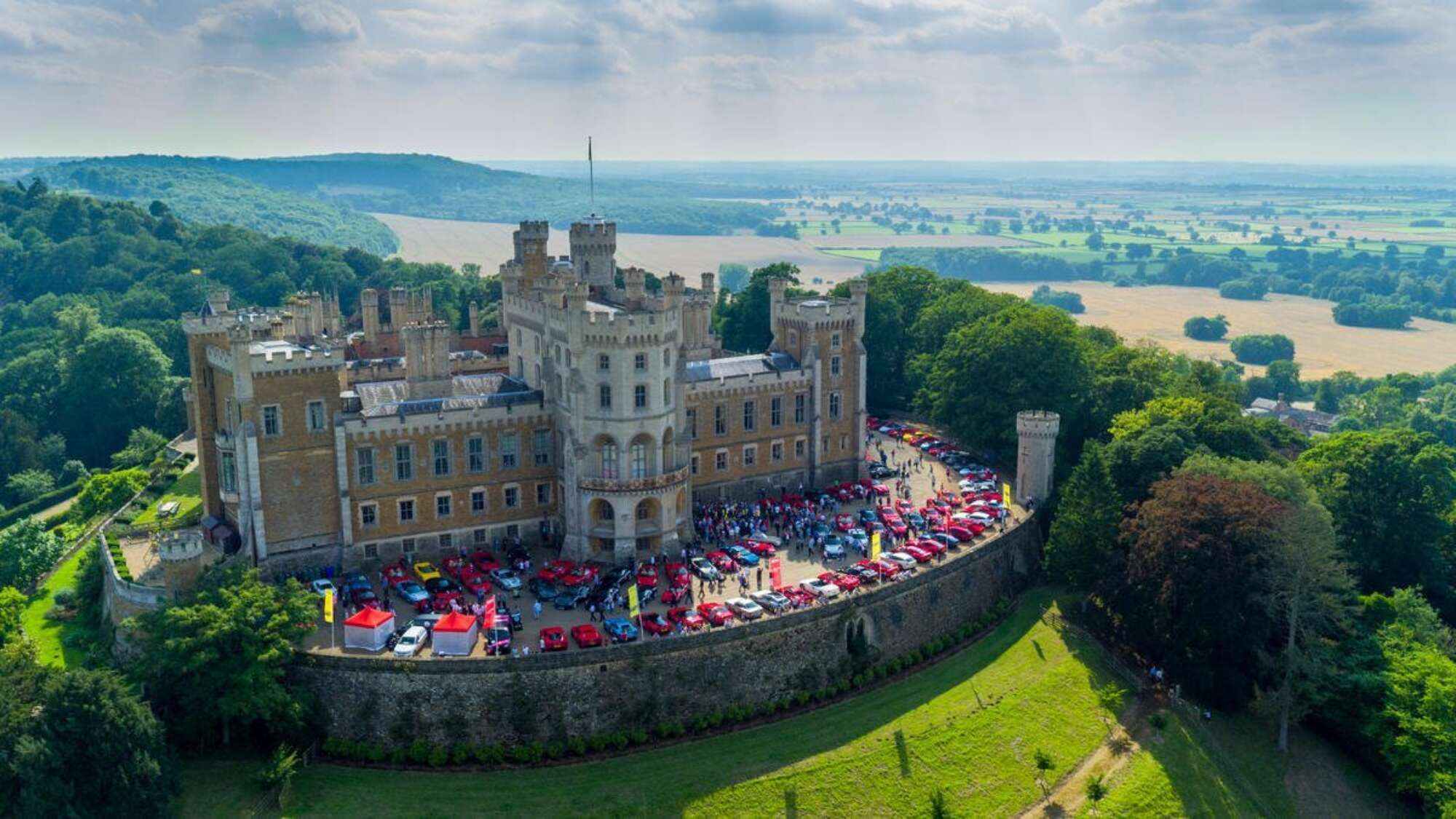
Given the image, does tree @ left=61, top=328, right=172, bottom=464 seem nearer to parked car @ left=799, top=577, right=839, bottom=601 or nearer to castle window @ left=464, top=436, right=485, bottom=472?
castle window @ left=464, top=436, right=485, bottom=472

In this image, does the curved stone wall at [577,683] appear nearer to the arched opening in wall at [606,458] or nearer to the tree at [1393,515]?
the arched opening in wall at [606,458]

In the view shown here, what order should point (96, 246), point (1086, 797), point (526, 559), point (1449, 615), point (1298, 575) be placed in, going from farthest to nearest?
1. point (96, 246)
2. point (1449, 615)
3. point (526, 559)
4. point (1298, 575)
5. point (1086, 797)

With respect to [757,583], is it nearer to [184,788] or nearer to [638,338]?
[638,338]

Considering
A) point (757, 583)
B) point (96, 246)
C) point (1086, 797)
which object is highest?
point (96, 246)

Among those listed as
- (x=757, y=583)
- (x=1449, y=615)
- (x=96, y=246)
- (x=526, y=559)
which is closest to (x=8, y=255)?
(x=96, y=246)

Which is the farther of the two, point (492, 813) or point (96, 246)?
point (96, 246)

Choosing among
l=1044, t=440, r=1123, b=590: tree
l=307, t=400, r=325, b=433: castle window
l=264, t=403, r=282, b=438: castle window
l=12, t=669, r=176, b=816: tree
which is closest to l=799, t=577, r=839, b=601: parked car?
l=1044, t=440, r=1123, b=590: tree

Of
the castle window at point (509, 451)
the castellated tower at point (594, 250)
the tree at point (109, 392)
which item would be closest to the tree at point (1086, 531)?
the castle window at point (509, 451)
